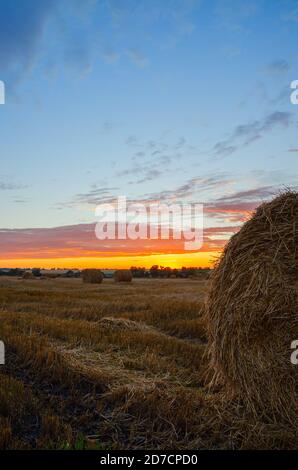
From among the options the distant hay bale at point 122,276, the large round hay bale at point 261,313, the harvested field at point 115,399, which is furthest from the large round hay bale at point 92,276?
the large round hay bale at point 261,313

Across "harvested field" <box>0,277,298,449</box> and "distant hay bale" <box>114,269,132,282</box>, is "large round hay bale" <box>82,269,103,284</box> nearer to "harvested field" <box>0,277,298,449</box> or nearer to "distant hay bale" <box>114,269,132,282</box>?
"distant hay bale" <box>114,269,132,282</box>

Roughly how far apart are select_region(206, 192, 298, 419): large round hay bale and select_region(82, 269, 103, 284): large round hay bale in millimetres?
27326

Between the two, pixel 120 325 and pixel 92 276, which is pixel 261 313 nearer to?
pixel 120 325

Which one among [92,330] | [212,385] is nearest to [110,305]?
[92,330]

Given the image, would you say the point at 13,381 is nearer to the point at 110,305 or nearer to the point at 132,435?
the point at 132,435

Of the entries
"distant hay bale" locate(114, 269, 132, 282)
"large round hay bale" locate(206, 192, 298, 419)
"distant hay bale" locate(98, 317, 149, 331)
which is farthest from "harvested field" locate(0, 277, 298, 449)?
"distant hay bale" locate(114, 269, 132, 282)

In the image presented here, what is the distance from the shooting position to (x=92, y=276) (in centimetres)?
3359

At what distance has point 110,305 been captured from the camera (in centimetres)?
1460

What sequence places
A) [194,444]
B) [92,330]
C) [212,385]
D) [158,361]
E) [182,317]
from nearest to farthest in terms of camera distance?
[194,444]
[212,385]
[158,361]
[92,330]
[182,317]

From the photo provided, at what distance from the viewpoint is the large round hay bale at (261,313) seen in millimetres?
5938

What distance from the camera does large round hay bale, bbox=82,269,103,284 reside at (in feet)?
110

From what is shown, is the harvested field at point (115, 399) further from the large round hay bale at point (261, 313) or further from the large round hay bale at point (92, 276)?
the large round hay bale at point (92, 276)

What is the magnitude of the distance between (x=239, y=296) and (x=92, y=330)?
423cm
